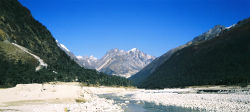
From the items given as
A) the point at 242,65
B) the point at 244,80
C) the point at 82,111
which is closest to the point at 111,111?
the point at 82,111

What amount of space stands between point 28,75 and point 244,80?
13599 cm

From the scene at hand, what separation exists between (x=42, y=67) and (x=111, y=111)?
13585 centimetres

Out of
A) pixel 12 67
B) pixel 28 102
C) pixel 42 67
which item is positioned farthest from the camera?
pixel 42 67

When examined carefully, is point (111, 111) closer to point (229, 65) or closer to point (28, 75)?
point (28, 75)

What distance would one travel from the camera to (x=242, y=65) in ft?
593

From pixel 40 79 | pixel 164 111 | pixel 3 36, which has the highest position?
pixel 3 36

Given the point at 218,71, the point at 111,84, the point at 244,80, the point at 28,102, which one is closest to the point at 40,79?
the point at 111,84

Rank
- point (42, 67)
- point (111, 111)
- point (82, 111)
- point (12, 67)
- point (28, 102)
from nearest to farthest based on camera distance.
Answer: point (82, 111), point (111, 111), point (28, 102), point (12, 67), point (42, 67)

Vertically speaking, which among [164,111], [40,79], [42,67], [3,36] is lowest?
[164,111]

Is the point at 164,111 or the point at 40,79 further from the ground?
the point at 40,79

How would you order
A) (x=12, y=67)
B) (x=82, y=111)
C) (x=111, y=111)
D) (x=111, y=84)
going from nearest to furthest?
1. (x=82, y=111)
2. (x=111, y=111)
3. (x=12, y=67)
4. (x=111, y=84)

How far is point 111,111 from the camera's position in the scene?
119ft

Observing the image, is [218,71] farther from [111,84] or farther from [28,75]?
[28,75]

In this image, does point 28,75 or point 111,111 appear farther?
point 28,75
